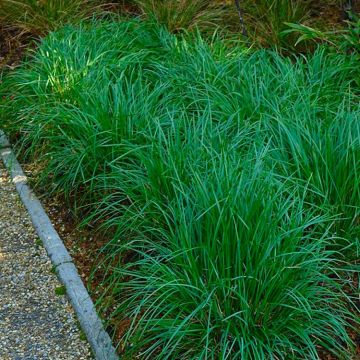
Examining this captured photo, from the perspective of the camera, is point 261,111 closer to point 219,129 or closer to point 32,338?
point 219,129

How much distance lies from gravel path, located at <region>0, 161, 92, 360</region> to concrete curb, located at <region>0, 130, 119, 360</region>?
45mm

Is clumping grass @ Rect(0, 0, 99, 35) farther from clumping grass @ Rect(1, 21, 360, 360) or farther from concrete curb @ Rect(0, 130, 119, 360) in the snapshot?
concrete curb @ Rect(0, 130, 119, 360)

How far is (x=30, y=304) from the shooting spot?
14.3 ft

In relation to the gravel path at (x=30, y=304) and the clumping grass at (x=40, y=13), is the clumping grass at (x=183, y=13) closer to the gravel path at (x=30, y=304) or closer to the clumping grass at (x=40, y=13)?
the clumping grass at (x=40, y=13)

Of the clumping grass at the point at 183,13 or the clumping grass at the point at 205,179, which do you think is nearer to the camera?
the clumping grass at the point at 205,179

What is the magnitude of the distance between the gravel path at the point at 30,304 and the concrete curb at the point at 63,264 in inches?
1.8

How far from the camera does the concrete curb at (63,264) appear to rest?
12.9ft

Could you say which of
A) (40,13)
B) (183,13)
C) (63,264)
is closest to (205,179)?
(63,264)

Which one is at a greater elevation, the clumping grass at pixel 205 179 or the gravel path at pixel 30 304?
the clumping grass at pixel 205 179

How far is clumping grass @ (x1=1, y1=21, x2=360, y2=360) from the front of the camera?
3.59 metres

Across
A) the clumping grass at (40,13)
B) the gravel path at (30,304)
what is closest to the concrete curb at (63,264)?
the gravel path at (30,304)

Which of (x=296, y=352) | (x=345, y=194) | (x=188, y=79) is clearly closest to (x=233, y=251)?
(x=296, y=352)

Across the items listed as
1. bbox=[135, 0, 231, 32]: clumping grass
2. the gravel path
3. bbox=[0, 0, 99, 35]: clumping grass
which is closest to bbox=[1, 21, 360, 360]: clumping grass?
the gravel path

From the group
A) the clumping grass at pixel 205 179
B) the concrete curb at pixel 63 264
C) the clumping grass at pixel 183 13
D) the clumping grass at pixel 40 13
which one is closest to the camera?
the clumping grass at pixel 205 179
